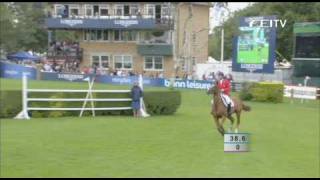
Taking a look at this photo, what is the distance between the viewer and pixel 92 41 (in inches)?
2377

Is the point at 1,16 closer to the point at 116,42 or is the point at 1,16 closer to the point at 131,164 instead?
the point at 116,42

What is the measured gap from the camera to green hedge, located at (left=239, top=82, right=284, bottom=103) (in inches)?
1344

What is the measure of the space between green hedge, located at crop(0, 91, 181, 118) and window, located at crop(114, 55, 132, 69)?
34356 millimetres

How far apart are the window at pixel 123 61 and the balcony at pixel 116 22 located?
4.21m

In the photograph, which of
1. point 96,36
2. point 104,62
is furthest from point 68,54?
point 104,62

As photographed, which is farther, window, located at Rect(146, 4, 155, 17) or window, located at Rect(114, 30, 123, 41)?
window, located at Rect(114, 30, 123, 41)

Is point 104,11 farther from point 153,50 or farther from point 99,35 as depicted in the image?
point 99,35

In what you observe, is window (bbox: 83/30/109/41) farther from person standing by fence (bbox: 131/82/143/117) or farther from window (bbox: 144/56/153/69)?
person standing by fence (bbox: 131/82/143/117)

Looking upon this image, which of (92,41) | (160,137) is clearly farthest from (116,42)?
(160,137)

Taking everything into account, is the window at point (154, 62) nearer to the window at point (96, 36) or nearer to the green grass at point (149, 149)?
the window at point (96, 36)

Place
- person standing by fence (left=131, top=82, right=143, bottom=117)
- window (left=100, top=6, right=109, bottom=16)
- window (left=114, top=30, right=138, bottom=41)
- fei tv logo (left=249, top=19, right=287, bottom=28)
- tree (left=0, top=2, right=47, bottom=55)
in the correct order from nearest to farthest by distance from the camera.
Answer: fei tv logo (left=249, top=19, right=287, bottom=28) → person standing by fence (left=131, top=82, right=143, bottom=117) → window (left=100, top=6, right=109, bottom=16) → window (left=114, top=30, right=138, bottom=41) → tree (left=0, top=2, right=47, bottom=55)

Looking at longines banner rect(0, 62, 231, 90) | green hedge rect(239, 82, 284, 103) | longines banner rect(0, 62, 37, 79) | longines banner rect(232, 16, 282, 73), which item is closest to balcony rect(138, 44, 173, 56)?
longines banner rect(0, 62, 231, 90)

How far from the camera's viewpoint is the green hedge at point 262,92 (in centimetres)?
3413

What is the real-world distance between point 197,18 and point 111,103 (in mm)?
12325
